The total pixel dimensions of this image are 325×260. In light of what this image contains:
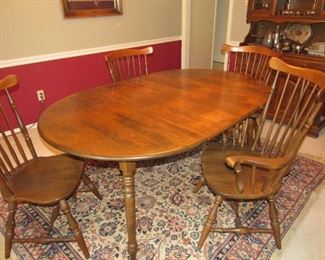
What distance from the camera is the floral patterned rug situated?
1.55 metres

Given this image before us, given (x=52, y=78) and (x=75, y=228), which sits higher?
(x=52, y=78)

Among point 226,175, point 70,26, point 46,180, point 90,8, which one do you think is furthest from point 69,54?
point 226,175

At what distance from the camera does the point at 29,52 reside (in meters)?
2.77

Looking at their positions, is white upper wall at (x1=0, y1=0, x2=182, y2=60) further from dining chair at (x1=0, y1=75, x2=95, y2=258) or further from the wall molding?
dining chair at (x1=0, y1=75, x2=95, y2=258)

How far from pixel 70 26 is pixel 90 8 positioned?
0.31 metres

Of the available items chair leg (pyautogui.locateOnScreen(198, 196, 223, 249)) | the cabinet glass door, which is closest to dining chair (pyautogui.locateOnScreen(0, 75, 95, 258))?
chair leg (pyautogui.locateOnScreen(198, 196, 223, 249))

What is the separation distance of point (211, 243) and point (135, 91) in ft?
3.63

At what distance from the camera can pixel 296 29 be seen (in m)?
3.08

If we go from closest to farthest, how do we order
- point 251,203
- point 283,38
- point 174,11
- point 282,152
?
1. point 282,152
2. point 251,203
3. point 283,38
4. point 174,11

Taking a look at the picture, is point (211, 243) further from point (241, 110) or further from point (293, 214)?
point (241, 110)

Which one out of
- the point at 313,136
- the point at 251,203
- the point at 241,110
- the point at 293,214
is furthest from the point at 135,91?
the point at 313,136

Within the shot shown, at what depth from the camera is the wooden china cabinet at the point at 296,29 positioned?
2660 millimetres

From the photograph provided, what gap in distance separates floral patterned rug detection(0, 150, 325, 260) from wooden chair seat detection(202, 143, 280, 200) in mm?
394

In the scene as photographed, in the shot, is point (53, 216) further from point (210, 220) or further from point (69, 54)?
point (69, 54)
